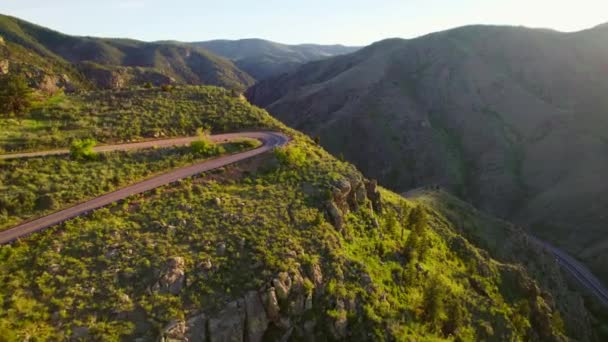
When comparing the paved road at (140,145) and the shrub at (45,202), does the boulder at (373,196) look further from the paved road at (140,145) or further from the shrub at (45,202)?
the shrub at (45,202)

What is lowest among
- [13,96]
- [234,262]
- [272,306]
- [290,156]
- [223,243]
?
[272,306]

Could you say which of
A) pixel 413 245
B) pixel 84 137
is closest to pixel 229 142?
pixel 84 137

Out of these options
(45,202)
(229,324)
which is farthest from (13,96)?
(229,324)

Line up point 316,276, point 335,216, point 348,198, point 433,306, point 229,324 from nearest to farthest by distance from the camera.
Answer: point 229,324, point 316,276, point 433,306, point 335,216, point 348,198

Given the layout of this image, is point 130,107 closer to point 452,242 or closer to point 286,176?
point 286,176

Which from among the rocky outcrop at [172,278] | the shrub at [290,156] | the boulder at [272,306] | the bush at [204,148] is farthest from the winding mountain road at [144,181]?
the boulder at [272,306]

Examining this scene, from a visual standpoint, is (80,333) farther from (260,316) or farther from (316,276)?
(316,276)

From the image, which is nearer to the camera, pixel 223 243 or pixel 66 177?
pixel 223 243
